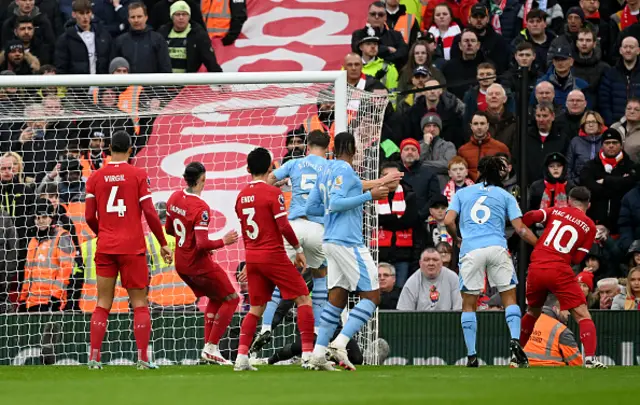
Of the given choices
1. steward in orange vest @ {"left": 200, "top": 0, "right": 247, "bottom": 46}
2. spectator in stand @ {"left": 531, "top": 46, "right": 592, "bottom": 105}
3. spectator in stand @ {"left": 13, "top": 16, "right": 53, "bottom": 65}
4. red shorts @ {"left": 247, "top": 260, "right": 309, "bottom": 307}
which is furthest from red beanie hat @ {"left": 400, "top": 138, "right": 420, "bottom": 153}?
spectator in stand @ {"left": 13, "top": 16, "right": 53, "bottom": 65}

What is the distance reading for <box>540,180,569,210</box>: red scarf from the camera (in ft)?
56.2

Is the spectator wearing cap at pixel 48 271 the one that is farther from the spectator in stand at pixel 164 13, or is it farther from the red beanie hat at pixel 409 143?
the spectator in stand at pixel 164 13

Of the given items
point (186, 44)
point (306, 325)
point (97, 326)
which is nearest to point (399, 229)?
point (306, 325)

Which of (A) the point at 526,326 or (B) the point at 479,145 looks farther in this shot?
(B) the point at 479,145

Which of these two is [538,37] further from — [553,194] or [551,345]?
[551,345]

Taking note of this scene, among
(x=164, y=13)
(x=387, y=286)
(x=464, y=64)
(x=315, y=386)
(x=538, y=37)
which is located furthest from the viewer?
(x=164, y=13)

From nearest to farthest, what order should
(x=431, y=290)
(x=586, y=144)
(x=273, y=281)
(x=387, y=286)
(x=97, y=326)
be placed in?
(x=273, y=281)
(x=97, y=326)
(x=431, y=290)
(x=387, y=286)
(x=586, y=144)

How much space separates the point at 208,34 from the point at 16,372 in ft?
32.1

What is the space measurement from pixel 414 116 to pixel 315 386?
359 inches

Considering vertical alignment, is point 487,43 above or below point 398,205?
above

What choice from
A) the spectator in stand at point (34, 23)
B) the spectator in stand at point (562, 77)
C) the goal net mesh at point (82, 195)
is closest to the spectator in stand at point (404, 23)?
the spectator in stand at point (562, 77)

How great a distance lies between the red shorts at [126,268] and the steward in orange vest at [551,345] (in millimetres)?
4585

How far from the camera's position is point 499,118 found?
1856 cm

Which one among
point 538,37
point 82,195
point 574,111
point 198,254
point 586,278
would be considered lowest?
point 586,278
